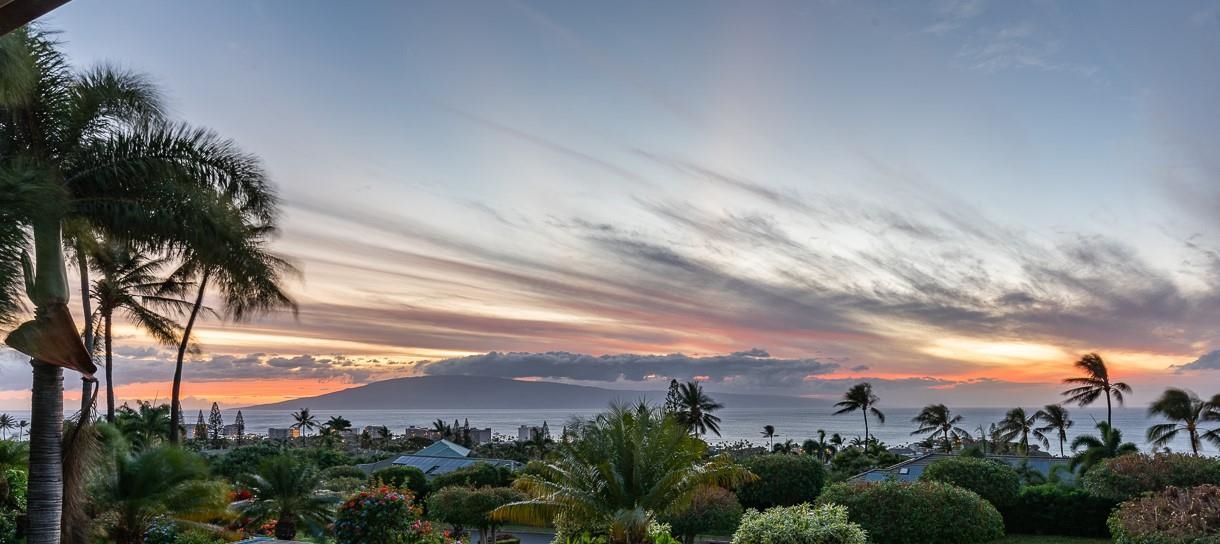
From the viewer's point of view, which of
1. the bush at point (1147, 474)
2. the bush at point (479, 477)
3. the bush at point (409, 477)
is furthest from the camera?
the bush at point (409, 477)

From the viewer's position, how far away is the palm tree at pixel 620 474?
16.7 metres

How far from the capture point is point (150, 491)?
15242 mm

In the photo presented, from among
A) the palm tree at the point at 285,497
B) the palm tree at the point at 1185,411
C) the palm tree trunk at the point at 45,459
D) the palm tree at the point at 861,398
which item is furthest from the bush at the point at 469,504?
the palm tree at the point at 861,398

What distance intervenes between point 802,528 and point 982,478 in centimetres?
1182

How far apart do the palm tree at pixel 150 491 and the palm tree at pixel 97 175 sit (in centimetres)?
321

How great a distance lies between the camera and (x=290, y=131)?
16219 millimetres

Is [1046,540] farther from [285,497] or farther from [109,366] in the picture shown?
[109,366]

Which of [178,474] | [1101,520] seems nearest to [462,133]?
[178,474]

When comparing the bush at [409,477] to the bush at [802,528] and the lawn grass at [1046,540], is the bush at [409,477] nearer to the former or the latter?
the bush at [802,528]

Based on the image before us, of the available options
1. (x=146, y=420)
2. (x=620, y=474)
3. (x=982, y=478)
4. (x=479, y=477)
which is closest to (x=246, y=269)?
(x=620, y=474)

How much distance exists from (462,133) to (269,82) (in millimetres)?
3817

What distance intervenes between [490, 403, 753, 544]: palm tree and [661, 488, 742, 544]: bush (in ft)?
24.5

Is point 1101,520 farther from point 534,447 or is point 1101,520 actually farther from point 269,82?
point 534,447

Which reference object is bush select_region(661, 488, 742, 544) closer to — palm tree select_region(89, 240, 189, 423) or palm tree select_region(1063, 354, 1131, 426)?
palm tree select_region(89, 240, 189, 423)
